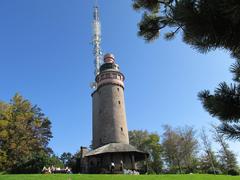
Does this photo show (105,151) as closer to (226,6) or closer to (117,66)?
(117,66)

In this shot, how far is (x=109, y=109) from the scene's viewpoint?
37844 millimetres

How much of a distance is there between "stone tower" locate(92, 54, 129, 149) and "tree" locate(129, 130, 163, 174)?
15.4m

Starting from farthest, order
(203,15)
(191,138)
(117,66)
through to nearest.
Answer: (191,138) < (117,66) < (203,15)

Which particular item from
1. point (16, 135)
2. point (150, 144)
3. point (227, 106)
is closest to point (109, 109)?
point (16, 135)

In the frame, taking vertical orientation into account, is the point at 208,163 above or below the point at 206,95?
above

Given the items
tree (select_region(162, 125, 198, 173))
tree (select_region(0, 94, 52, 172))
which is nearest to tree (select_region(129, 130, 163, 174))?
tree (select_region(162, 125, 198, 173))

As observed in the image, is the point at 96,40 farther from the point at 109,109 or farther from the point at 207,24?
the point at 207,24

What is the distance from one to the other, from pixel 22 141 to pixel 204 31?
119ft

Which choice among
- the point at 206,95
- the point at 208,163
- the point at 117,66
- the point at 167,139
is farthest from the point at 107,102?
the point at 206,95

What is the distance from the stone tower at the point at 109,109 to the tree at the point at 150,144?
50.7 ft

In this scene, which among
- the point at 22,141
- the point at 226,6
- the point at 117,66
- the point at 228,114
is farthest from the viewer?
the point at 117,66

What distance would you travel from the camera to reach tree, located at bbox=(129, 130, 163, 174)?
50609 mm

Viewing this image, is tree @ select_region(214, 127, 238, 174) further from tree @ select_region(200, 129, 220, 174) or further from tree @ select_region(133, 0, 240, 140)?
tree @ select_region(133, 0, 240, 140)

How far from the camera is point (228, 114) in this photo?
148 inches
